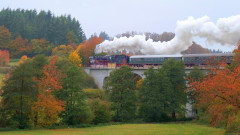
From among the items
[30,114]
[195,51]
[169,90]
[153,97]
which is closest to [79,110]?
[30,114]

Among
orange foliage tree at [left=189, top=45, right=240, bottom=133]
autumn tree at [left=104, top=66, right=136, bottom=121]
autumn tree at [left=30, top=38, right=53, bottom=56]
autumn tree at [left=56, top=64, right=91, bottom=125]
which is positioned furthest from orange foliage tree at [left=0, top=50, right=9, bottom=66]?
orange foliage tree at [left=189, top=45, right=240, bottom=133]

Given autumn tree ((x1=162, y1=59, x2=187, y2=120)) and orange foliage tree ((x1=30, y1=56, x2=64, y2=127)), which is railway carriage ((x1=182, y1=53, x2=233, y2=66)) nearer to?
autumn tree ((x1=162, y1=59, x2=187, y2=120))

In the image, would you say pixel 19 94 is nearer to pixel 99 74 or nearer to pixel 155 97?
pixel 155 97

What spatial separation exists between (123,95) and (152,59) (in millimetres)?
20571

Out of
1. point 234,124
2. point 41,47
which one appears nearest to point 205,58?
point 234,124

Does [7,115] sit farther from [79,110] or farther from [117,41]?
[117,41]

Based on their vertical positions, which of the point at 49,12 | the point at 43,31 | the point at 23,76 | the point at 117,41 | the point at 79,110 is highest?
the point at 49,12

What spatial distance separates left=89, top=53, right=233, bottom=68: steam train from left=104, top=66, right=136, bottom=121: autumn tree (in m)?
15.6

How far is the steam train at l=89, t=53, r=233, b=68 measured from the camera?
49.5 metres

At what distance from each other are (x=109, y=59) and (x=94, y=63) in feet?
17.9

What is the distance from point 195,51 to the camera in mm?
113500

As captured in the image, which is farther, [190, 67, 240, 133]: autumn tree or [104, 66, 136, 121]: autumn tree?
[104, 66, 136, 121]: autumn tree

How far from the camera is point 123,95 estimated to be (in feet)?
134

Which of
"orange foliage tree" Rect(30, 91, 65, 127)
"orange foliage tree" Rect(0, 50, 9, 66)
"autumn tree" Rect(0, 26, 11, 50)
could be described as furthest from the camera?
"autumn tree" Rect(0, 26, 11, 50)
